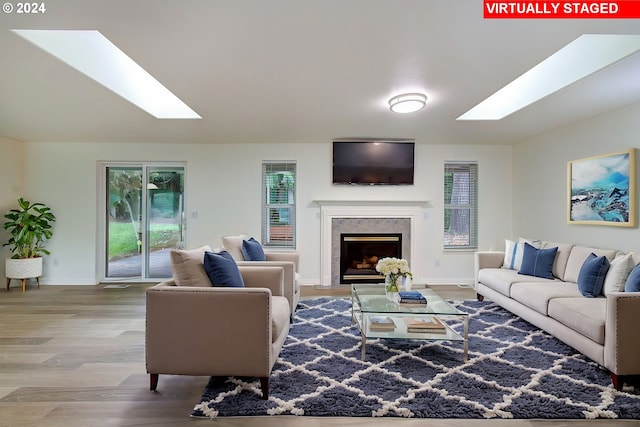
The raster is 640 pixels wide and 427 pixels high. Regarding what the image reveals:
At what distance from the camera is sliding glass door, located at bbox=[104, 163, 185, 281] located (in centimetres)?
568

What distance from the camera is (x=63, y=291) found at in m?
5.06

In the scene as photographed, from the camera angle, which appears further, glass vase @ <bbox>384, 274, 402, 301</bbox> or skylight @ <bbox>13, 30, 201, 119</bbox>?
glass vase @ <bbox>384, 274, 402, 301</bbox>

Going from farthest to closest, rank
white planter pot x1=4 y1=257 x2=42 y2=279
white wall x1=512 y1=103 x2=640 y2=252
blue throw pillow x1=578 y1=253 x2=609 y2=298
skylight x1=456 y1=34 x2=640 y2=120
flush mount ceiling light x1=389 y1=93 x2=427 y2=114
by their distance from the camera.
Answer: white planter pot x1=4 y1=257 x2=42 y2=279, white wall x1=512 y1=103 x2=640 y2=252, flush mount ceiling light x1=389 y1=93 x2=427 y2=114, blue throw pillow x1=578 y1=253 x2=609 y2=298, skylight x1=456 y1=34 x2=640 y2=120

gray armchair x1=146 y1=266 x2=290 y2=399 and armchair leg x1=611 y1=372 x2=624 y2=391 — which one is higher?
gray armchair x1=146 y1=266 x2=290 y2=399

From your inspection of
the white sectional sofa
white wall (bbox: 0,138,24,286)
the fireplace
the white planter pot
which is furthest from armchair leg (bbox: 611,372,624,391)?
white wall (bbox: 0,138,24,286)

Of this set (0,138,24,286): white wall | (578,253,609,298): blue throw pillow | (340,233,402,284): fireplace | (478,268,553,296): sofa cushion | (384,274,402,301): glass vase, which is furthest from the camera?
(340,233,402,284): fireplace

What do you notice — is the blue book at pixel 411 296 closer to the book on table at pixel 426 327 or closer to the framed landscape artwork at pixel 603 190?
the book on table at pixel 426 327

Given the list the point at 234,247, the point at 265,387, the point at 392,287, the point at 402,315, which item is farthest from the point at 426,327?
the point at 234,247

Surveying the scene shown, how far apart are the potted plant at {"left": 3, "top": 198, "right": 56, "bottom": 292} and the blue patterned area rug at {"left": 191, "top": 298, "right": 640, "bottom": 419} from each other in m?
4.57

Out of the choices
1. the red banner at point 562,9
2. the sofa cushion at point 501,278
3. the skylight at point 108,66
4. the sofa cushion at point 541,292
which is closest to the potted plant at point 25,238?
the skylight at point 108,66

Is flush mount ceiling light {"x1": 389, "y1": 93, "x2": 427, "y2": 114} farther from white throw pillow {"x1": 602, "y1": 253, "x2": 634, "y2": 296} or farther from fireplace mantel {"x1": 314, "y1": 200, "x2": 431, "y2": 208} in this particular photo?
white throw pillow {"x1": 602, "y1": 253, "x2": 634, "y2": 296}

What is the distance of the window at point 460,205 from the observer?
18.8 feet

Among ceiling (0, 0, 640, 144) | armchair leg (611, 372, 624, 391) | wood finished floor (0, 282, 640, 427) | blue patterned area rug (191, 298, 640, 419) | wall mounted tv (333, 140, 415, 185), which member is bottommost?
wood finished floor (0, 282, 640, 427)

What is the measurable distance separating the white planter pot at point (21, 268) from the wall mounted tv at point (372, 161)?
4.90 m
